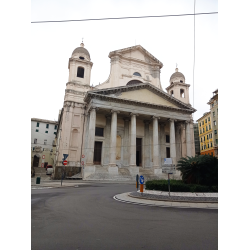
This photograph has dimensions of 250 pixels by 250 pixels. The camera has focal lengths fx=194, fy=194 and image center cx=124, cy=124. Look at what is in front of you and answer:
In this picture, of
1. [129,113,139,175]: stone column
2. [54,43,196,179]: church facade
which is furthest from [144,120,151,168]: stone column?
[129,113,139,175]: stone column

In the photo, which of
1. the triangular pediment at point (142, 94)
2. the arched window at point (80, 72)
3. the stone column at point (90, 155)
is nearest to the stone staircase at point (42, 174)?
the stone column at point (90, 155)

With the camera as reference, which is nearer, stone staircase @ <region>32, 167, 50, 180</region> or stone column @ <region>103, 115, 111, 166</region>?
stone column @ <region>103, 115, 111, 166</region>

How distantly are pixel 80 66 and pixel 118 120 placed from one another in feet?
37.1

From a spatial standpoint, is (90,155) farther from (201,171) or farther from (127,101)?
(201,171)

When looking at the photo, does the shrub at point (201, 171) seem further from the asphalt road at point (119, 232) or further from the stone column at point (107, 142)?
the stone column at point (107, 142)

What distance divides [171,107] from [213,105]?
17.6m

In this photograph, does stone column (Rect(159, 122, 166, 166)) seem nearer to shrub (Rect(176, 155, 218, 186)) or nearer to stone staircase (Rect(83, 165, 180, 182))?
stone staircase (Rect(83, 165, 180, 182))

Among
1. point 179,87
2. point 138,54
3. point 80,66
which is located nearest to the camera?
point 80,66

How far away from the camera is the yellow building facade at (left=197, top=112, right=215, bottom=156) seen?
48.1 m

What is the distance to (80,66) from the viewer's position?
3309cm

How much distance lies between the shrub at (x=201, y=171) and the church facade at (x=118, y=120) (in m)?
13.1

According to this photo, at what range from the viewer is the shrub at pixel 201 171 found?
43.1 feet

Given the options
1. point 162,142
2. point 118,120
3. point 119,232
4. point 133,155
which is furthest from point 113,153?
point 119,232
